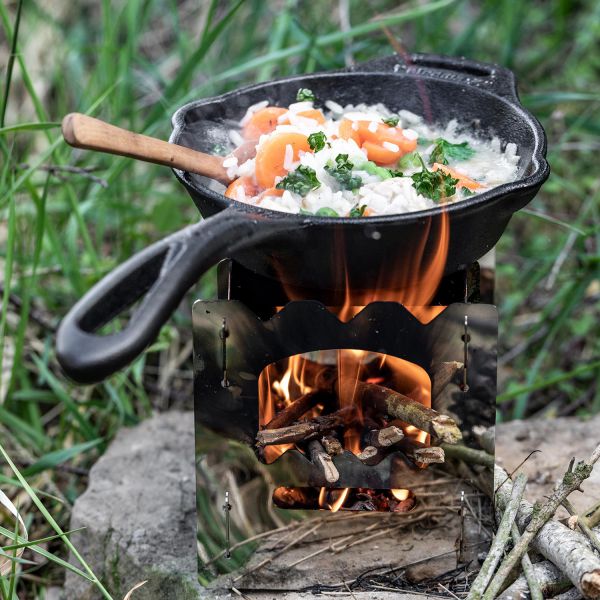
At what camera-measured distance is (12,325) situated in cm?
363

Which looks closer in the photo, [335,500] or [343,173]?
[343,173]

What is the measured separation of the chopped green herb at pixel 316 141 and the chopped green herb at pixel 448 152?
0.33 m

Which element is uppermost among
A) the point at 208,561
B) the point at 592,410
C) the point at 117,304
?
the point at 117,304

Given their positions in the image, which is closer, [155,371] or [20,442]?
[20,442]

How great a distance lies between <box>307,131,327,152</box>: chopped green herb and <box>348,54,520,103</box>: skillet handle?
2.12ft

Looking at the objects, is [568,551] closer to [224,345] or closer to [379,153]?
[224,345]

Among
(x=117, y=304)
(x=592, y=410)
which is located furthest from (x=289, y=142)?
(x=592, y=410)

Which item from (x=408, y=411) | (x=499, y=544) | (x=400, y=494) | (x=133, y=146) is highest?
(x=133, y=146)

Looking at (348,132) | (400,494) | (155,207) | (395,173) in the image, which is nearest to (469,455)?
(400,494)

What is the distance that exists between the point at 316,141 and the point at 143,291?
0.67 metres

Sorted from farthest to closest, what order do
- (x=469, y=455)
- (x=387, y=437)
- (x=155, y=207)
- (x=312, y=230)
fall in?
(x=155, y=207)
(x=469, y=455)
(x=387, y=437)
(x=312, y=230)

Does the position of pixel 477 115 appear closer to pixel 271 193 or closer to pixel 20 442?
pixel 271 193

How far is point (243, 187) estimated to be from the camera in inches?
87.2

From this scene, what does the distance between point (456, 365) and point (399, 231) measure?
0.47 metres
